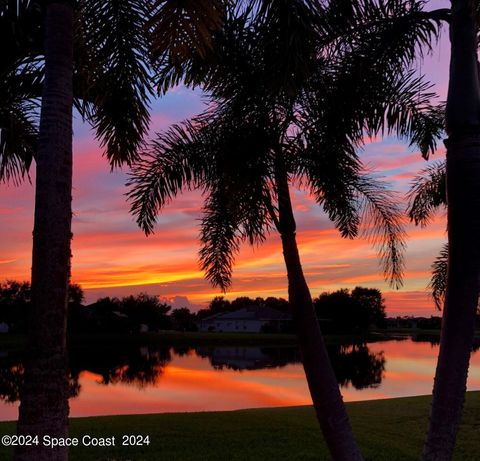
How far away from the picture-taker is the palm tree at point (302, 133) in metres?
7.69

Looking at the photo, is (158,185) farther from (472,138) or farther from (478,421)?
(478,421)

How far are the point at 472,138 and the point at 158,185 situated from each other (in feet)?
15.7

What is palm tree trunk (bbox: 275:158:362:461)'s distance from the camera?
24.4 feet

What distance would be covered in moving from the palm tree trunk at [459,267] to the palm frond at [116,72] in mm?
3863

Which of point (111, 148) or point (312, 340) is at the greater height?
point (111, 148)

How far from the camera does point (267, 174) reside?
8.05 meters

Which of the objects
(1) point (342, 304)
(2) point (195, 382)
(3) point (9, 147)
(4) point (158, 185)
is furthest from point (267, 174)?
(1) point (342, 304)

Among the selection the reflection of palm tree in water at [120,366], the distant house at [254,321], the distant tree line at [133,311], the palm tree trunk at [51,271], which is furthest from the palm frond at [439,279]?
the distant house at [254,321]

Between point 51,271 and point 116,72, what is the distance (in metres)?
3.84

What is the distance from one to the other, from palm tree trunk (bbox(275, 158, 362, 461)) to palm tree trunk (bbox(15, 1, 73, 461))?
4059 mm

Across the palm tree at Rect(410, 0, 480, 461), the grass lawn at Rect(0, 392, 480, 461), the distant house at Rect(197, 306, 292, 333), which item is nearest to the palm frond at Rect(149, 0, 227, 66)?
the palm tree at Rect(410, 0, 480, 461)

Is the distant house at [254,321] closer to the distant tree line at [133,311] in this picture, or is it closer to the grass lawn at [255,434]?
the distant tree line at [133,311]

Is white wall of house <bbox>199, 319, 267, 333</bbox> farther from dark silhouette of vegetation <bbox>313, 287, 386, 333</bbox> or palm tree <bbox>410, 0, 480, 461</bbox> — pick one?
palm tree <bbox>410, 0, 480, 461</bbox>

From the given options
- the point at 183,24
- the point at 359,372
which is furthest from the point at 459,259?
the point at 359,372
